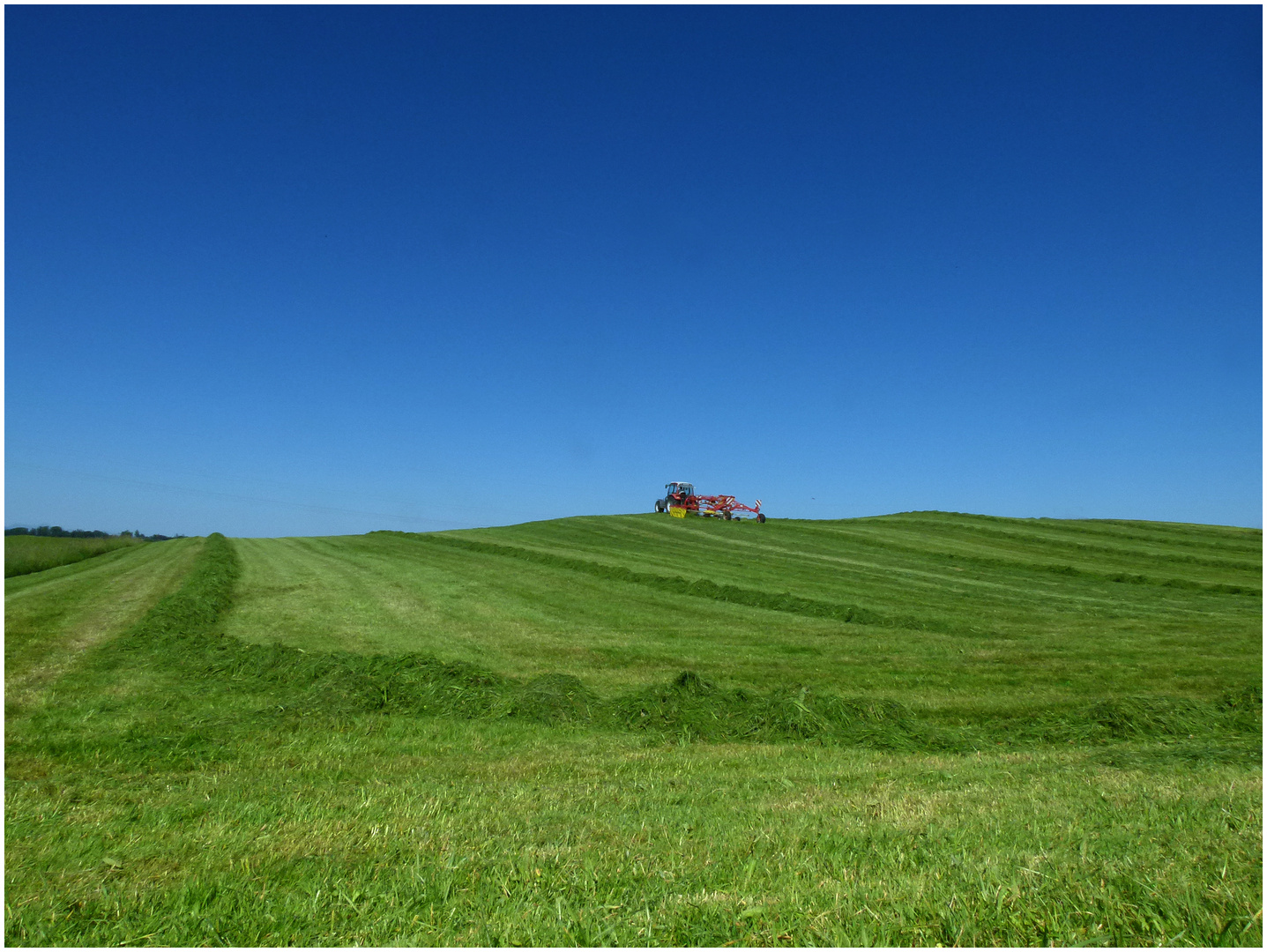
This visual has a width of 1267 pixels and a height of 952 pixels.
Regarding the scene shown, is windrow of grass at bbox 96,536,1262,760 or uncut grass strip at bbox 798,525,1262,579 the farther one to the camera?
uncut grass strip at bbox 798,525,1262,579

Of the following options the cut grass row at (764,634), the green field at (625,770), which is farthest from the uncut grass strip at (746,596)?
the green field at (625,770)

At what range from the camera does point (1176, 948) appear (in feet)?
11.9

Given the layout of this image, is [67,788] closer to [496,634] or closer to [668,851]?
[668,851]

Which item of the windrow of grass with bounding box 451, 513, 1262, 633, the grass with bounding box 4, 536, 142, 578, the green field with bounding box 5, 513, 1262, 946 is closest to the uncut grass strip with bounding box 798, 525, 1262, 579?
the windrow of grass with bounding box 451, 513, 1262, 633

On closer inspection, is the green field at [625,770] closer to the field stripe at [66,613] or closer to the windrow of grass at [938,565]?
the field stripe at [66,613]

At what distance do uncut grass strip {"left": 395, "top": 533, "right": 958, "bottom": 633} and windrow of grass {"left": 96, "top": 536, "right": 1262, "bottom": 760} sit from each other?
785 cm

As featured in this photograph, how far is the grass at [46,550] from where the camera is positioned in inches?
1353

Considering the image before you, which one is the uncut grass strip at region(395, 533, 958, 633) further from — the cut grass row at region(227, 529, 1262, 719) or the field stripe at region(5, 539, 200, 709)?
the field stripe at region(5, 539, 200, 709)

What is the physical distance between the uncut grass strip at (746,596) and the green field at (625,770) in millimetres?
266

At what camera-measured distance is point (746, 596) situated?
2359 centimetres

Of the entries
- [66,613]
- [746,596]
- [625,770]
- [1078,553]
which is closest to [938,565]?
[1078,553]

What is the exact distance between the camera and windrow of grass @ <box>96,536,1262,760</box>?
9938 millimetres

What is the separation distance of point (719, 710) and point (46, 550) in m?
42.3

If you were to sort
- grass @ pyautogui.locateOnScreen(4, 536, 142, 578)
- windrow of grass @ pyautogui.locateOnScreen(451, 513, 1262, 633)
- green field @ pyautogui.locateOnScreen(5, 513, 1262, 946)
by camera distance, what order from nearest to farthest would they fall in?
green field @ pyautogui.locateOnScreen(5, 513, 1262, 946), windrow of grass @ pyautogui.locateOnScreen(451, 513, 1262, 633), grass @ pyautogui.locateOnScreen(4, 536, 142, 578)
